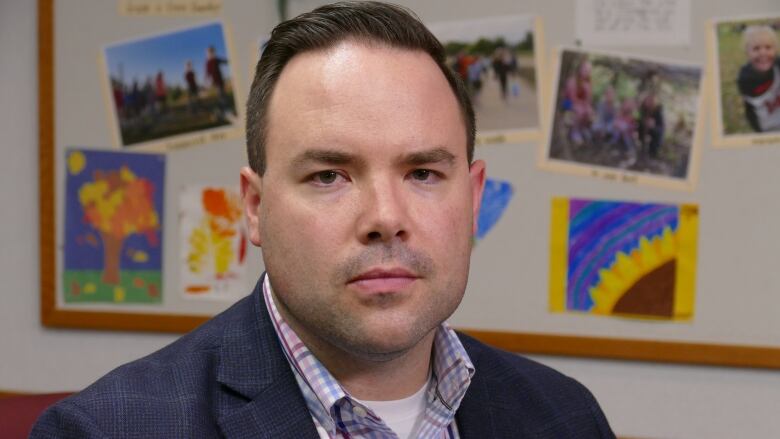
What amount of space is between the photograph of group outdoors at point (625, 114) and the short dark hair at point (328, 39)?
62cm

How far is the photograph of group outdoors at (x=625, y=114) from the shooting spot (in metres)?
1.68

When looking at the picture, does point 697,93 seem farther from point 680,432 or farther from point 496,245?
point 680,432

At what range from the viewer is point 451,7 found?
1774 mm

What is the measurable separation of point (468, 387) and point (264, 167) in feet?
1.26

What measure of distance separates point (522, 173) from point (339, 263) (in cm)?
83

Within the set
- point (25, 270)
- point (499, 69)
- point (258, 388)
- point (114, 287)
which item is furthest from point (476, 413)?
point (25, 270)

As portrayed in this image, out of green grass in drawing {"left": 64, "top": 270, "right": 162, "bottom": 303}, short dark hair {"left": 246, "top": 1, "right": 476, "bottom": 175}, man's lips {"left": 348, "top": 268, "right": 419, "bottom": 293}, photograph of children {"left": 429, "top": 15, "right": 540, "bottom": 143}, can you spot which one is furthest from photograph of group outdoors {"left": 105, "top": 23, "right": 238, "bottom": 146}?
man's lips {"left": 348, "top": 268, "right": 419, "bottom": 293}

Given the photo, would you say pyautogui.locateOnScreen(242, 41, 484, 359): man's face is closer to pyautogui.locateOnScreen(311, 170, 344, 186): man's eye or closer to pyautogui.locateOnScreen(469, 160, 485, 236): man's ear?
pyautogui.locateOnScreen(311, 170, 344, 186): man's eye

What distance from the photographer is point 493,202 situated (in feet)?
5.81

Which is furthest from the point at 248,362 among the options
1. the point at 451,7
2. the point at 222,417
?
the point at 451,7

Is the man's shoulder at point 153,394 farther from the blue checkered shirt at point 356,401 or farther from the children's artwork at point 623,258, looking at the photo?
the children's artwork at point 623,258

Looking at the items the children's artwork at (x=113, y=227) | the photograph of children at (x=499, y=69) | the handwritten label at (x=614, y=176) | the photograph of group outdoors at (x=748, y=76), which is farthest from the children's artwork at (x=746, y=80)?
the children's artwork at (x=113, y=227)

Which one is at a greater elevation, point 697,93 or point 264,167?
point 697,93

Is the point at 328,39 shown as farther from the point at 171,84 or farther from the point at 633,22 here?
the point at 171,84
